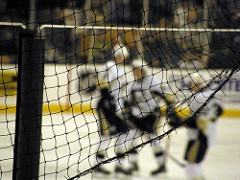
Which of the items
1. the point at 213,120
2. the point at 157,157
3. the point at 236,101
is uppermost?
the point at 236,101

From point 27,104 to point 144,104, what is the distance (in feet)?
4.39

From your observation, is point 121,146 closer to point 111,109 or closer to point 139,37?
point 111,109

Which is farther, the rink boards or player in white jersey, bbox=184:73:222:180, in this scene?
the rink boards

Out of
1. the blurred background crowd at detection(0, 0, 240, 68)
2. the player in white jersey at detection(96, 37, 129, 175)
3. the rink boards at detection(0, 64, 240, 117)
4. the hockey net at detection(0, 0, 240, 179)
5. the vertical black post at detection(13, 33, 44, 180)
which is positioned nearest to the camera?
the vertical black post at detection(13, 33, 44, 180)

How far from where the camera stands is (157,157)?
2.96m

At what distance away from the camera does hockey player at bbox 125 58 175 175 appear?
2.73m

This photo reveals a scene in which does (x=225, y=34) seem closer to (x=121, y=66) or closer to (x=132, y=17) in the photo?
(x=132, y=17)

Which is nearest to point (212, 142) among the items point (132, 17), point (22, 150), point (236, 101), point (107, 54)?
point (132, 17)

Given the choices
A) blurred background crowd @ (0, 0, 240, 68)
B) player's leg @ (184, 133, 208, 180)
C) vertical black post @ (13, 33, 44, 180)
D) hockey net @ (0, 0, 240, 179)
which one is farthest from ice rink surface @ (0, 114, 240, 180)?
vertical black post @ (13, 33, 44, 180)

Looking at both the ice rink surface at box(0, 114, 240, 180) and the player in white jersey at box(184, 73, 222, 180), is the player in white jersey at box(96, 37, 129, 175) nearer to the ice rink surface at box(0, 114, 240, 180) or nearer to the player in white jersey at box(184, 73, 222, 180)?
the ice rink surface at box(0, 114, 240, 180)

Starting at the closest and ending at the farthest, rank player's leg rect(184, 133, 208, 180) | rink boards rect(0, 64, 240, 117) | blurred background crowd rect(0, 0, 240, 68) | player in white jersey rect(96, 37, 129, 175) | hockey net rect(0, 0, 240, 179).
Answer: hockey net rect(0, 0, 240, 179) → blurred background crowd rect(0, 0, 240, 68) → player's leg rect(184, 133, 208, 180) → player in white jersey rect(96, 37, 129, 175) → rink boards rect(0, 64, 240, 117)

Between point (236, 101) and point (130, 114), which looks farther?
point (236, 101)

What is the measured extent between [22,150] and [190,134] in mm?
1423

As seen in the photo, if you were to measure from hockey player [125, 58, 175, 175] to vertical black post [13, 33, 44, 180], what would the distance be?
119 centimetres
